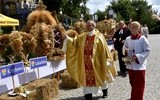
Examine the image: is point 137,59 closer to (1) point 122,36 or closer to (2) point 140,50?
(2) point 140,50

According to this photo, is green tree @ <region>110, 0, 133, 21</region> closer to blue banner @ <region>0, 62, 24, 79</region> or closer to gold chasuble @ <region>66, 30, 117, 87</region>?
gold chasuble @ <region>66, 30, 117, 87</region>

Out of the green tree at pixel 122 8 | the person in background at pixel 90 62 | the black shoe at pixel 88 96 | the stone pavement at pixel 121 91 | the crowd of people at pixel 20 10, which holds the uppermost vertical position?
the green tree at pixel 122 8

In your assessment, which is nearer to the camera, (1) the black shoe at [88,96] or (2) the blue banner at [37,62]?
(2) the blue banner at [37,62]

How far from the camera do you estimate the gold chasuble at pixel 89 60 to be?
8789 millimetres

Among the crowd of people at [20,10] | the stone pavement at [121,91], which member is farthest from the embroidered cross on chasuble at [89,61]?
the crowd of people at [20,10]

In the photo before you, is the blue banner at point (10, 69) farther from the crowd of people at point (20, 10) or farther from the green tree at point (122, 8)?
the green tree at point (122, 8)

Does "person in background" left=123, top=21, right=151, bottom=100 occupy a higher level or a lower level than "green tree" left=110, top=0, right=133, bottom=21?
lower

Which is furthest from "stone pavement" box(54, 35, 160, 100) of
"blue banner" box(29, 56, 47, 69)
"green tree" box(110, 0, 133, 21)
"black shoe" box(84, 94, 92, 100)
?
"green tree" box(110, 0, 133, 21)

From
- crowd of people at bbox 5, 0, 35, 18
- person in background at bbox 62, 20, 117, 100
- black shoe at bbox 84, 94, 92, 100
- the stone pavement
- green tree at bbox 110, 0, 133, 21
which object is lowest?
the stone pavement

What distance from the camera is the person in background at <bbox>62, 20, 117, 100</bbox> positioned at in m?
8.75

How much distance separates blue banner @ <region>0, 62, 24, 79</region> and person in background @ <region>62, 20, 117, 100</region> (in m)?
1.88

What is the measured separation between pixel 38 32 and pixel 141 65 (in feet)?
9.45

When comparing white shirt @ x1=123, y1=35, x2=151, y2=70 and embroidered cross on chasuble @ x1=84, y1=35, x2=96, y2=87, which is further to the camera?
embroidered cross on chasuble @ x1=84, y1=35, x2=96, y2=87

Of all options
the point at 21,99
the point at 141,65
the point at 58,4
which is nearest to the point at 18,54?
the point at 21,99
